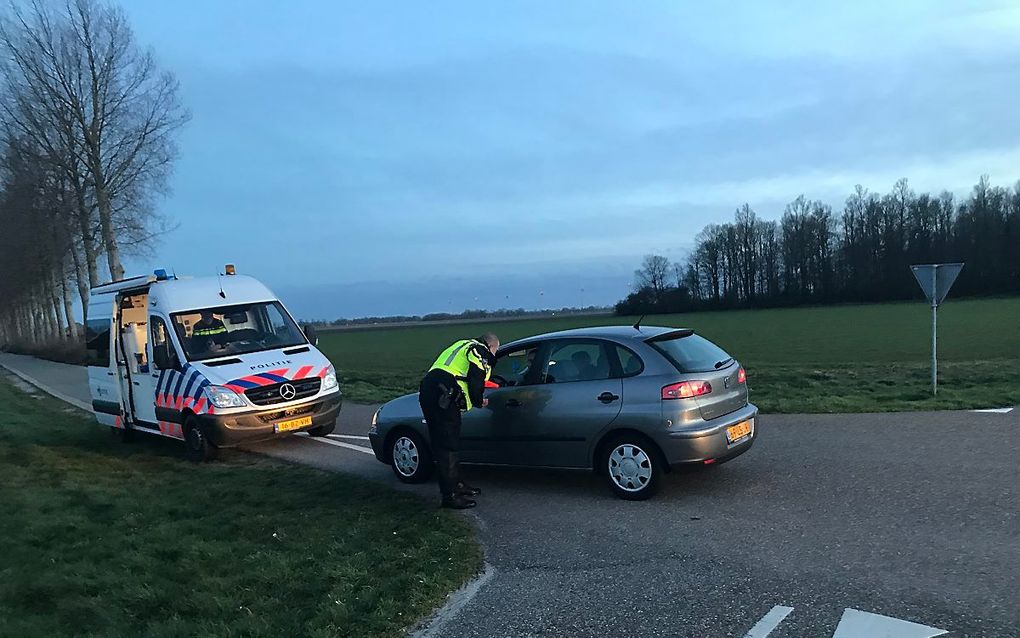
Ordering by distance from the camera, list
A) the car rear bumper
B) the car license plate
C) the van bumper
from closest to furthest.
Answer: the car rear bumper
the car license plate
the van bumper

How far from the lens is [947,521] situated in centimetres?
528

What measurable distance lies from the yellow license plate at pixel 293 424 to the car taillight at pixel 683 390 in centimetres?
550

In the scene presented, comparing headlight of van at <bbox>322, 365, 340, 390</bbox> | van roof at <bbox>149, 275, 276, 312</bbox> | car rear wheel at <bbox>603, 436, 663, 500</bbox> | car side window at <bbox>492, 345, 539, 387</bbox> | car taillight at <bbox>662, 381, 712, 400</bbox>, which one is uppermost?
van roof at <bbox>149, 275, 276, 312</bbox>

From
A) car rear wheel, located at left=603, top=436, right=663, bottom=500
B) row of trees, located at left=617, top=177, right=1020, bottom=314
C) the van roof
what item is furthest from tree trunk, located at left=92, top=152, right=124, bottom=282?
row of trees, located at left=617, top=177, right=1020, bottom=314

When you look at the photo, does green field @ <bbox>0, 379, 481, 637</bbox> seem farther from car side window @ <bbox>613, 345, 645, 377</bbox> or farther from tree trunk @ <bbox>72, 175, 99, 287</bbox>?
tree trunk @ <bbox>72, 175, 99, 287</bbox>

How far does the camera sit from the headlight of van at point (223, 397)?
9.25m

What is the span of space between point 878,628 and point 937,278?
9750 mm

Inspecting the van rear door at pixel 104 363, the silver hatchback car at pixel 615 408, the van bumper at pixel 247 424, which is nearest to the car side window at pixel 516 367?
the silver hatchback car at pixel 615 408

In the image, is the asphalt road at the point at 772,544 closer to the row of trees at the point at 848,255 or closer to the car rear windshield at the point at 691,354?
the car rear windshield at the point at 691,354

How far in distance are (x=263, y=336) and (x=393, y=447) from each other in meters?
3.58

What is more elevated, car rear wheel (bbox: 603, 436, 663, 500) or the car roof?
the car roof

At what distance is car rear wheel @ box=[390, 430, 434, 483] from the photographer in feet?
25.5

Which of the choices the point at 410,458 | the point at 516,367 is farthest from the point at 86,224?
the point at 516,367

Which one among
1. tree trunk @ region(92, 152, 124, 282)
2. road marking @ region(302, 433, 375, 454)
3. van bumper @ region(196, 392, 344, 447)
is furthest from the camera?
tree trunk @ region(92, 152, 124, 282)
